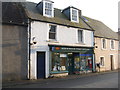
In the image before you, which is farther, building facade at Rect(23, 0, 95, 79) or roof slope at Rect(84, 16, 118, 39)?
roof slope at Rect(84, 16, 118, 39)

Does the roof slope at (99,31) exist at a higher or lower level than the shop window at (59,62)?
higher

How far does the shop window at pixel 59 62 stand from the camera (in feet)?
43.5

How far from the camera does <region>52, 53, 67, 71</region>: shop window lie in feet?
43.5

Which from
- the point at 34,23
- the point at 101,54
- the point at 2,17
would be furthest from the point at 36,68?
the point at 101,54

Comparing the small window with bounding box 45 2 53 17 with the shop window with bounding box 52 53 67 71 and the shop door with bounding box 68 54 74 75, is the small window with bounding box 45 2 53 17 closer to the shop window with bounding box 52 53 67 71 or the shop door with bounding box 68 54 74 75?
the shop window with bounding box 52 53 67 71

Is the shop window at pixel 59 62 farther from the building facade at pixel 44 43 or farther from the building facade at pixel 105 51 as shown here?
the building facade at pixel 105 51

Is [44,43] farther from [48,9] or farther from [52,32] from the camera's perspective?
[48,9]

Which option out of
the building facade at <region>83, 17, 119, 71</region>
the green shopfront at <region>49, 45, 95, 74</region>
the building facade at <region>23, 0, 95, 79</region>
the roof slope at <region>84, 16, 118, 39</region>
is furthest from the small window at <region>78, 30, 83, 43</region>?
the roof slope at <region>84, 16, 118, 39</region>

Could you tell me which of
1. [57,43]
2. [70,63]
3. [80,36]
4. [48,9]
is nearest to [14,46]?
[57,43]

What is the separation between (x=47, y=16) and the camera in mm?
14023

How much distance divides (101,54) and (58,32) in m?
8.51

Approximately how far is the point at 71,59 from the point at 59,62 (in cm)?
233

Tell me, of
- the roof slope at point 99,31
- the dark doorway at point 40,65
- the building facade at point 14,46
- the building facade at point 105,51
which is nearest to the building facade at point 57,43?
the dark doorway at point 40,65

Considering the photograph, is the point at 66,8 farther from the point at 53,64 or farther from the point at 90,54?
the point at 53,64
